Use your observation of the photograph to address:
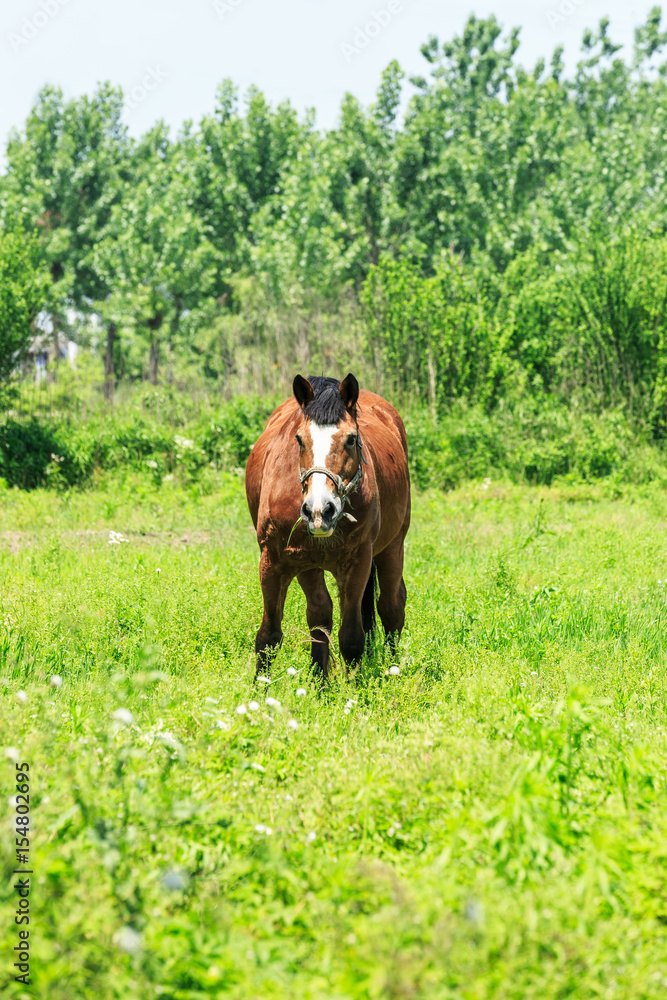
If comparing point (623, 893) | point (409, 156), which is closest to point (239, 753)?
point (623, 893)

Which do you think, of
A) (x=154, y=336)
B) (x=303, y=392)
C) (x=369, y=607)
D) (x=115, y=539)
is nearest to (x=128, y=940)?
(x=303, y=392)

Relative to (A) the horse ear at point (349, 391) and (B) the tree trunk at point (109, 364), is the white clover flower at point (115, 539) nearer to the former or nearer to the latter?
(A) the horse ear at point (349, 391)

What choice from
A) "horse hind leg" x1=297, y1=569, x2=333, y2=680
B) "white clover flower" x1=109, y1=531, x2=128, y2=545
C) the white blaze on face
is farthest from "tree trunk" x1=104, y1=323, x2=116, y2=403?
the white blaze on face

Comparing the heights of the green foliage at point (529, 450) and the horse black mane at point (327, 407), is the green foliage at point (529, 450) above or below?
below

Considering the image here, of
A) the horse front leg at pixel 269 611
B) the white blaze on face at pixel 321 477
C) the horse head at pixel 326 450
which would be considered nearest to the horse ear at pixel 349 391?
the horse head at pixel 326 450

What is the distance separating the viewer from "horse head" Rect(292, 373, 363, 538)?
4.07 meters

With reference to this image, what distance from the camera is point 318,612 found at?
5.20 metres

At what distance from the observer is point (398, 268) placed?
1727 centimetres

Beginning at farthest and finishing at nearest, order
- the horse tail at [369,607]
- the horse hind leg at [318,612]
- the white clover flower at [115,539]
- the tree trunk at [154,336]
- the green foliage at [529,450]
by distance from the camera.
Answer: the tree trunk at [154,336]
the green foliage at [529,450]
the white clover flower at [115,539]
the horse tail at [369,607]
the horse hind leg at [318,612]

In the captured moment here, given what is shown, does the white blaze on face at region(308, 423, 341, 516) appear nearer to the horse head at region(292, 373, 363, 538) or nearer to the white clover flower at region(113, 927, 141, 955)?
the horse head at region(292, 373, 363, 538)

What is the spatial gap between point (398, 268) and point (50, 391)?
8.08 meters

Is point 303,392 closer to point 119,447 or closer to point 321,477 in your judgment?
point 321,477

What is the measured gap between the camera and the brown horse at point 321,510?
434cm

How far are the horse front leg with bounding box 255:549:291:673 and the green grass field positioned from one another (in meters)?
0.11
